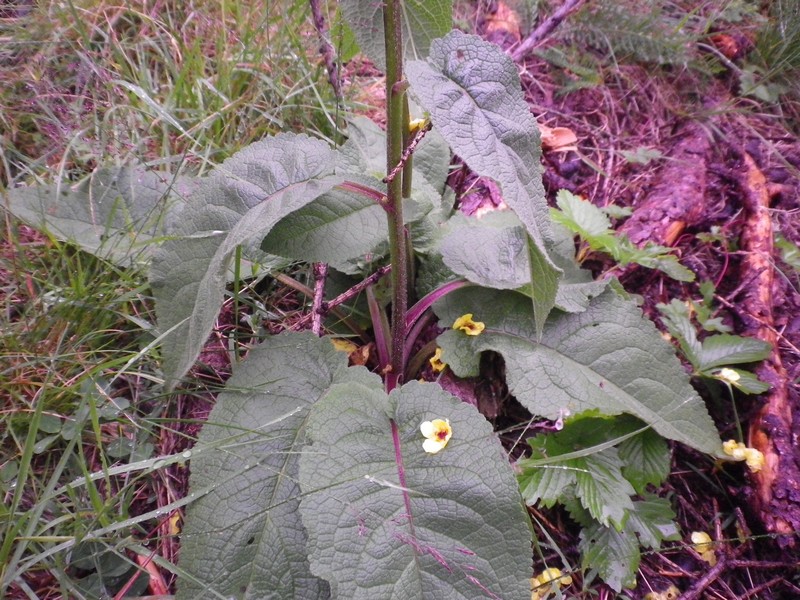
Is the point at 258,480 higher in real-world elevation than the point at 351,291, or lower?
lower

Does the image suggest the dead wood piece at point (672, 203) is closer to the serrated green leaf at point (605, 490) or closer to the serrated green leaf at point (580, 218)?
the serrated green leaf at point (580, 218)

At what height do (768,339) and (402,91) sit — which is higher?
(402,91)

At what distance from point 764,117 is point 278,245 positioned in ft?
8.11

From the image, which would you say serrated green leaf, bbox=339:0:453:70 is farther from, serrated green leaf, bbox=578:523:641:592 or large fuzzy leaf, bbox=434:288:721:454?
serrated green leaf, bbox=578:523:641:592

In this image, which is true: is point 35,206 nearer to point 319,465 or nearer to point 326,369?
point 326,369

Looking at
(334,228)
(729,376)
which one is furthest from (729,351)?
(334,228)

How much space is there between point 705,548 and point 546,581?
1.57 feet

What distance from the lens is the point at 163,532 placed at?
1510 millimetres

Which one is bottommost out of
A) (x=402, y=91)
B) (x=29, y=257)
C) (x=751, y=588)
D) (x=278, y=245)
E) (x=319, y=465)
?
(x=751, y=588)

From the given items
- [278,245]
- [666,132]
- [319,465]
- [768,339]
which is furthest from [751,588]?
[666,132]

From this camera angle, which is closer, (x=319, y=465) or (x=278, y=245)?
(x=319, y=465)

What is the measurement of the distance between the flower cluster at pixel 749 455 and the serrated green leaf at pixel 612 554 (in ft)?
1.26

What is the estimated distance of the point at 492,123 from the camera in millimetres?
1059

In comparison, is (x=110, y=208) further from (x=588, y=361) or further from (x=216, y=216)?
(x=588, y=361)
